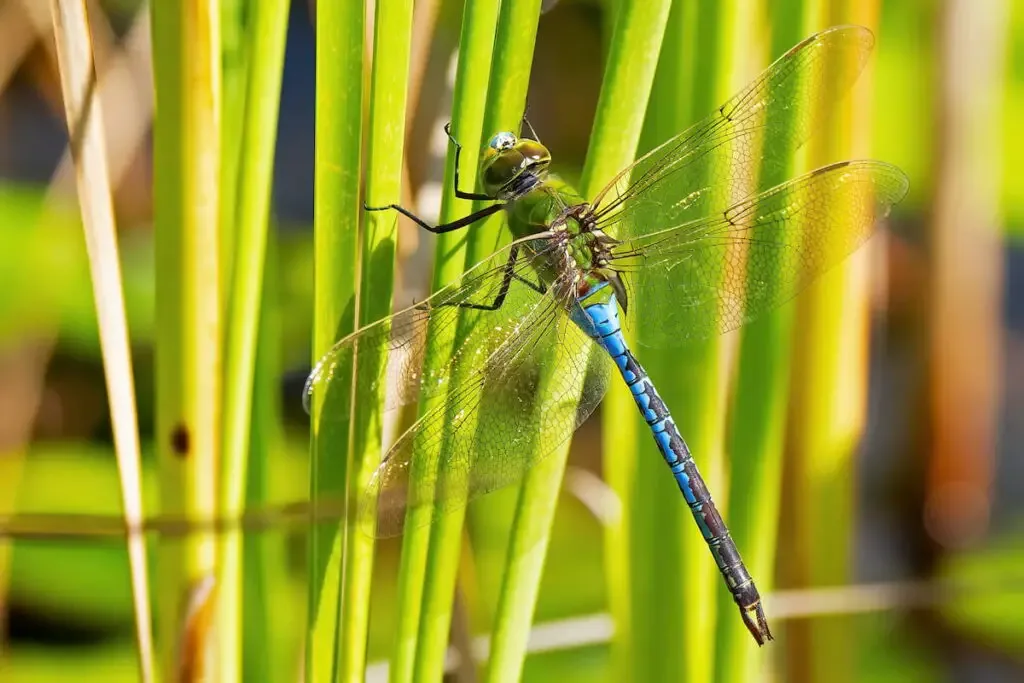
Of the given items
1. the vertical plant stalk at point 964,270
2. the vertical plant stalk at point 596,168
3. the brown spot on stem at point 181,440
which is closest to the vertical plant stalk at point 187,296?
the brown spot on stem at point 181,440

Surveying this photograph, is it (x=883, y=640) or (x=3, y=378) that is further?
(x=883, y=640)

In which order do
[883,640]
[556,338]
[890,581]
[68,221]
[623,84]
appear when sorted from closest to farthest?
[623,84], [556,338], [68,221], [883,640], [890,581]

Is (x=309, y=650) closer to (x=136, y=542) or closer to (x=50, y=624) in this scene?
(x=136, y=542)

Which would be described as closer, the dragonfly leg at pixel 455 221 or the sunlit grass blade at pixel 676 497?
the dragonfly leg at pixel 455 221

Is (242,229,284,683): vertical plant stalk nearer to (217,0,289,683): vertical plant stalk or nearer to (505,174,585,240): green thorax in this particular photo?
(217,0,289,683): vertical plant stalk

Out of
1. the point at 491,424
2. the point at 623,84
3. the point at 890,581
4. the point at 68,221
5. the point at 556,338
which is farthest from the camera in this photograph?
the point at 890,581

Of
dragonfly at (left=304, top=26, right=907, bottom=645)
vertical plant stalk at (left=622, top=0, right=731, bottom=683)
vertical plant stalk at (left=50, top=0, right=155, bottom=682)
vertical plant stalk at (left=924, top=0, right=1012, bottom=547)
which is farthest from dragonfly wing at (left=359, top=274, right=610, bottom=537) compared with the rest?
vertical plant stalk at (left=924, top=0, right=1012, bottom=547)

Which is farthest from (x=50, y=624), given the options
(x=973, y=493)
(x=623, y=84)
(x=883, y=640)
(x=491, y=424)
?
(x=973, y=493)

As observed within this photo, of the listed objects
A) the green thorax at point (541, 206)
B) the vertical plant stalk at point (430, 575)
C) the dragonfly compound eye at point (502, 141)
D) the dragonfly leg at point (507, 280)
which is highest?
the green thorax at point (541, 206)

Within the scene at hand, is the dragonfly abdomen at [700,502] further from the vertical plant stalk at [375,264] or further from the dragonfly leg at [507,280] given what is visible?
the vertical plant stalk at [375,264]

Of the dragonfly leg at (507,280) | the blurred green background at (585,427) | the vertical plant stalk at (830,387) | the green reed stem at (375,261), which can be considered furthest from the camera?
the blurred green background at (585,427)
